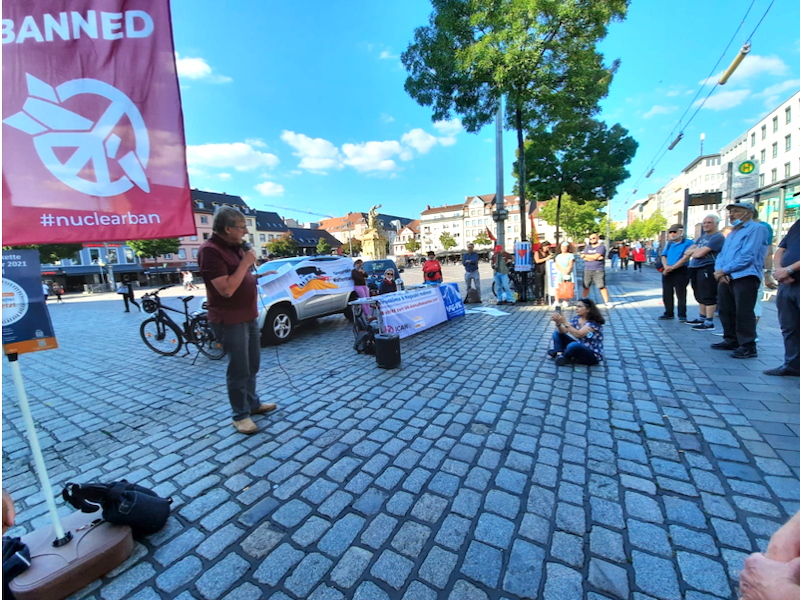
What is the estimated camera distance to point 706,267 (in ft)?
19.7

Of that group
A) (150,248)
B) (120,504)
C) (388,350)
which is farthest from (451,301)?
(150,248)

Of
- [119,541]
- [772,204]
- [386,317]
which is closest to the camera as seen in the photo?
[119,541]

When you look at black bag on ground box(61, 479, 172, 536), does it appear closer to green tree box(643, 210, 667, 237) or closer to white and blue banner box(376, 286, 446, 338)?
white and blue banner box(376, 286, 446, 338)

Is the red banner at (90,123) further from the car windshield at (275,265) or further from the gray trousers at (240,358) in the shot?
the car windshield at (275,265)

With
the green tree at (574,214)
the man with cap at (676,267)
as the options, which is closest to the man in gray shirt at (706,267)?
the man with cap at (676,267)

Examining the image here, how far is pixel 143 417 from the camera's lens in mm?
3805

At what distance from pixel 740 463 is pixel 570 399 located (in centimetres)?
135

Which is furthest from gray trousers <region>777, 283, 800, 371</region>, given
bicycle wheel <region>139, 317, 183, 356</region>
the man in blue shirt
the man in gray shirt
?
bicycle wheel <region>139, 317, 183, 356</region>

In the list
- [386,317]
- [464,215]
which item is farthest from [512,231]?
[386,317]

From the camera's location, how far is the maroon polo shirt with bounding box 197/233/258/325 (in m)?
2.87

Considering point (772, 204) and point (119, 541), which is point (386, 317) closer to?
point (119, 541)

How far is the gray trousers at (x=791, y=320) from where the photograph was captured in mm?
3828

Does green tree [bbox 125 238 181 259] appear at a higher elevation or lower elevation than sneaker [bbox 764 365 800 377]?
higher

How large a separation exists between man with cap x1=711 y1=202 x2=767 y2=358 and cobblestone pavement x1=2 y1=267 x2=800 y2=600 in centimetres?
37
